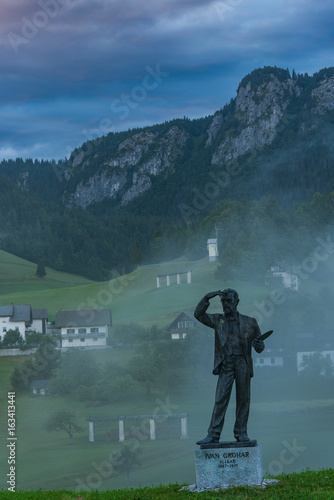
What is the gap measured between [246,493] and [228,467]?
1038 mm

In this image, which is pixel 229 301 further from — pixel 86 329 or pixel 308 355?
pixel 86 329

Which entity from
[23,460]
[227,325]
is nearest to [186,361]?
[23,460]

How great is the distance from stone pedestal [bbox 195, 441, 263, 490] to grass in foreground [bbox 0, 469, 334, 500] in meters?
0.41

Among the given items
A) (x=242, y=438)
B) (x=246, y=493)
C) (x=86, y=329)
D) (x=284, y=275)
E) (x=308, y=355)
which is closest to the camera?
(x=246, y=493)

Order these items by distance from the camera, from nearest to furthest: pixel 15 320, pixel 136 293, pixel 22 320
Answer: pixel 22 320 < pixel 15 320 < pixel 136 293

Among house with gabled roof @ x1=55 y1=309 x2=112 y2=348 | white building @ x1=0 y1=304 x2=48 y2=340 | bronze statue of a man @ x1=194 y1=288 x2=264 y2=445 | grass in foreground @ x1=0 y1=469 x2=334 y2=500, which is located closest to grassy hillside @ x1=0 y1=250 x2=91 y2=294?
white building @ x1=0 y1=304 x2=48 y2=340

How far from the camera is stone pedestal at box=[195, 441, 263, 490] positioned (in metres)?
20.4

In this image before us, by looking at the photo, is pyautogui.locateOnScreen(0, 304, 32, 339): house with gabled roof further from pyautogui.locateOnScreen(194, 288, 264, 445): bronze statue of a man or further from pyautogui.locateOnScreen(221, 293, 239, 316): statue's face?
pyautogui.locateOnScreen(221, 293, 239, 316): statue's face

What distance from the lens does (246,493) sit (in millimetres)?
19578

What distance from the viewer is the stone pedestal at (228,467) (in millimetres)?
20406

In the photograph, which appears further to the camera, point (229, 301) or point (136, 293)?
point (136, 293)

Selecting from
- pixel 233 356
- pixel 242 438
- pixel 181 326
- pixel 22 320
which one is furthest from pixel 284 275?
pixel 242 438

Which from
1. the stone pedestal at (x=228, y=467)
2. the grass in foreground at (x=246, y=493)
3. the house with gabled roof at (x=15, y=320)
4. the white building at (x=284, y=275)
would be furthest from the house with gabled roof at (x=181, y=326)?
the stone pedestal at (x=228, y=467)

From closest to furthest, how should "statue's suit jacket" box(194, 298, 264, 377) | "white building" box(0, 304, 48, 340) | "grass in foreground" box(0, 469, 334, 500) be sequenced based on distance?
"grass in foreground" box(0, 469, 334, 500)
"statue's suit jacket" box(194, 298, 264, 377)
"white building" box(0, 304, 48, 340)
